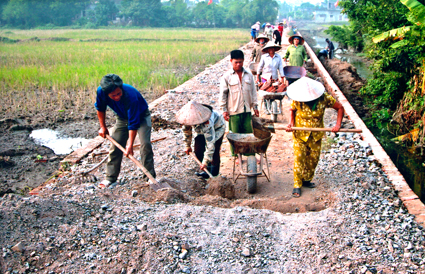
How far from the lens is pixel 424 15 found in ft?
22.1

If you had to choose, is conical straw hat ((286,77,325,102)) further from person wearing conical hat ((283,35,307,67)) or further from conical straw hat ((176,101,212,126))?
person wearing conical hat ((283,35,307,67))

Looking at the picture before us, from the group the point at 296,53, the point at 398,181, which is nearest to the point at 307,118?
the point at 398,181

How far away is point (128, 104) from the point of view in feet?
14.8

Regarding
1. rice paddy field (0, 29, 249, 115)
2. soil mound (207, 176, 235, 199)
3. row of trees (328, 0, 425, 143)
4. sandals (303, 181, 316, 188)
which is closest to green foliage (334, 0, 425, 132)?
row of trees (328, 0, 425, 143)

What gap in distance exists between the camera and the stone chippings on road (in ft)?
10.7

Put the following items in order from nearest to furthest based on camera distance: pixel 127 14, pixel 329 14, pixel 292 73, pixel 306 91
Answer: pixel 306 91 < pixel 292 73 < pixel 127 14 < pixel 329 14

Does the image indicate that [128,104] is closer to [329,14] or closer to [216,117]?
[216,117]

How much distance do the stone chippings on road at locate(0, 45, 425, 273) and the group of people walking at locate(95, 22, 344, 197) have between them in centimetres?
53

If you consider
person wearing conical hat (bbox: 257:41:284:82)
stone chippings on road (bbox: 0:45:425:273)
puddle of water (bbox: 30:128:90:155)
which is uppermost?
person wearing conical hat (bbox: 257:41:284:82)

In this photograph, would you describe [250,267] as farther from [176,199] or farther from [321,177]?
[321,177]

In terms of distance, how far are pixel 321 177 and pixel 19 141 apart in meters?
6.29

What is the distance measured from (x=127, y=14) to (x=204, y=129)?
192ft

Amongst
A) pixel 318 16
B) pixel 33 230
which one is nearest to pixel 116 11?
pixel 318 16

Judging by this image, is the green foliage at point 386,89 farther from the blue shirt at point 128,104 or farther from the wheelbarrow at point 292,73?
the blue shirt at point 128,104
